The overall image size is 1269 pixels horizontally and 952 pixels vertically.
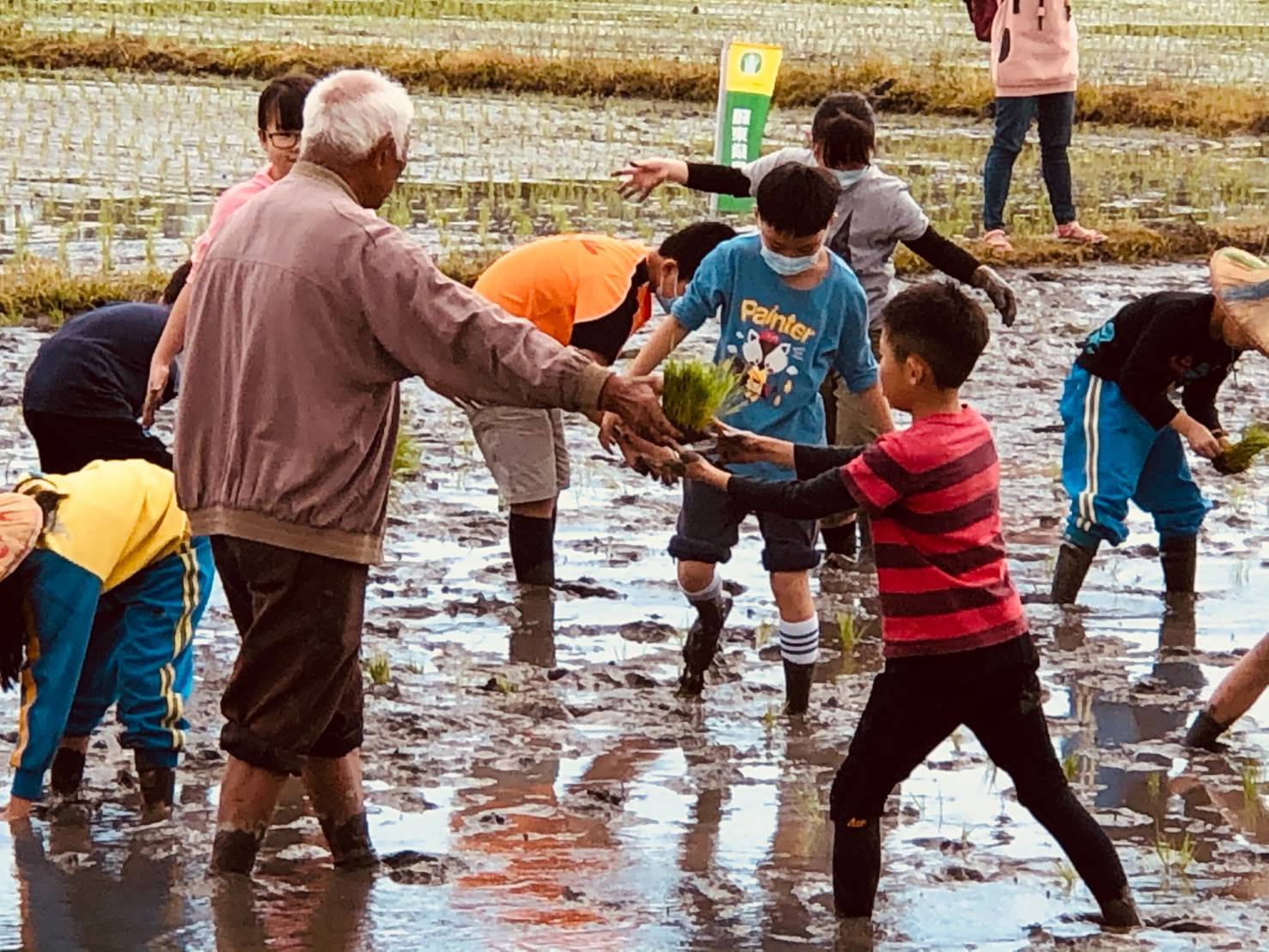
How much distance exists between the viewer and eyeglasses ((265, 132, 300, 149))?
16.6 ft

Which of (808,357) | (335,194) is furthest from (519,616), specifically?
(335,194)

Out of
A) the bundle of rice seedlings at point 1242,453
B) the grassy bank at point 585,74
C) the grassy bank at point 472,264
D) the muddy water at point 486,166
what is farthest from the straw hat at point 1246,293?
the grassy bank at point 585,74

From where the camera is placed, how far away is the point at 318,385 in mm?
3742

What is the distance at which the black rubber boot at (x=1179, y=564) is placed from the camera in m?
6.10

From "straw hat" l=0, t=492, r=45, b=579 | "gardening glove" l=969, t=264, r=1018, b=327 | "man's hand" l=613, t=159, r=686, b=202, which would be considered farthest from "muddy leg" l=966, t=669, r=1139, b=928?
"gardening glove" l=969, t=264, r=1018, b=327

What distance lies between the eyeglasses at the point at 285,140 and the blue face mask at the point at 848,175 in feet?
5.69

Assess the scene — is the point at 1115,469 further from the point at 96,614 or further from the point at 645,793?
the point at 96,614

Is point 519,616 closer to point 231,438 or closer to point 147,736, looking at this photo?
point 147,736

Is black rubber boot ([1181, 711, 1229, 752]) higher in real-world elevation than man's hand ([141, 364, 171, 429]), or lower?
lower

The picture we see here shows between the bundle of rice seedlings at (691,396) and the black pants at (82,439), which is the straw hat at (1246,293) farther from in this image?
the black pants at (82,439)

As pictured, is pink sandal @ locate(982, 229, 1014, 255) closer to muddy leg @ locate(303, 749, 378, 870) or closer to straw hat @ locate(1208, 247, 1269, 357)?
straw hat @ locate(1208, 247, 1269, 357)

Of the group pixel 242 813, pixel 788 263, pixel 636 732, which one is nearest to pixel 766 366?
pixel 788 263

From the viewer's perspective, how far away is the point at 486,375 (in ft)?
12.3

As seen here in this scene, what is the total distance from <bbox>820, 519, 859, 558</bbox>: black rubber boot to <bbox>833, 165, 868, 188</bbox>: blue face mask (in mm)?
1073
